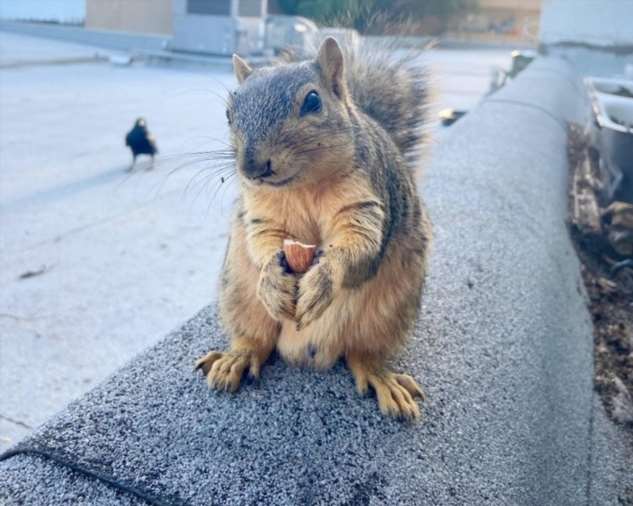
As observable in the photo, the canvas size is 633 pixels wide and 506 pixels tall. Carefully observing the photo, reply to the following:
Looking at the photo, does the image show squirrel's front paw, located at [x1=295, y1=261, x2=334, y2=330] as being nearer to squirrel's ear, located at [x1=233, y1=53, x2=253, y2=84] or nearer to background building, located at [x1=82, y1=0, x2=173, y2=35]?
squirrel's ear, located at [x1=233, y1=53, x2=253, y2=84]

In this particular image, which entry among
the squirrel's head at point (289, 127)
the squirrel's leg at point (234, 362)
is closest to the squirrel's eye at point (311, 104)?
the squirrel's head at point (289, 127)

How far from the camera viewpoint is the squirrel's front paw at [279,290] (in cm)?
101

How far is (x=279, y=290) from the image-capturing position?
39.8 inches

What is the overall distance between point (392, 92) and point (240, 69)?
0.53 m

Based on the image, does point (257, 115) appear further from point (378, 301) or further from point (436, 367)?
point (436, 367)

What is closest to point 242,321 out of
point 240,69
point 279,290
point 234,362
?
point 234,362

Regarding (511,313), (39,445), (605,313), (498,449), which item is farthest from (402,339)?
(605,313)

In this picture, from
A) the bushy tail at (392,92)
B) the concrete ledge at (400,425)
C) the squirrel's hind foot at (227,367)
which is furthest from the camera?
the bushy tail at (392,92)

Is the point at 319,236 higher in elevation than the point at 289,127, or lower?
lower

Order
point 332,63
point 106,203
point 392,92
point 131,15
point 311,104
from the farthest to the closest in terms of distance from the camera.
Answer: point 131,15, point 106,203, point 392,92, point 332,63, point 311,104

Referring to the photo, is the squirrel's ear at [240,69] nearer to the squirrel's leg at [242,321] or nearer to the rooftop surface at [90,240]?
the rooftop surface at [90,240]

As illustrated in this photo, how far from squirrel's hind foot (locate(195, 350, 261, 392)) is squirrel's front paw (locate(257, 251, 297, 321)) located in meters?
0.18

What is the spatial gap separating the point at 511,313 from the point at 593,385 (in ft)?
1.11

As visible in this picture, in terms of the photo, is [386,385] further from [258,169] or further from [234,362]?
[258,169]
